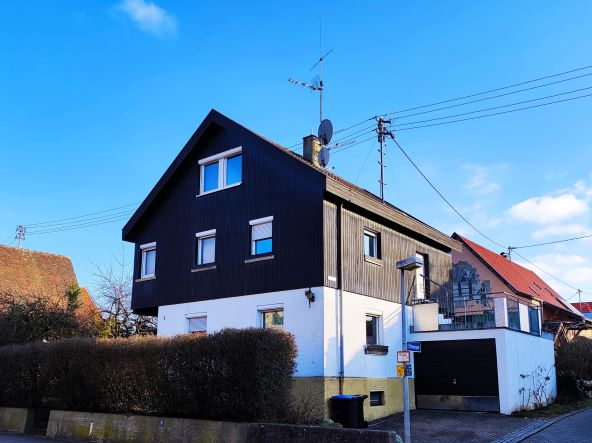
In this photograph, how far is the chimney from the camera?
22.3m

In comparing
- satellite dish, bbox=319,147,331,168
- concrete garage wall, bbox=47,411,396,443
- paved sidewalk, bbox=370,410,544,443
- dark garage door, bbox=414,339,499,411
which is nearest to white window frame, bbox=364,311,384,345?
dark garage door, bbox=414,339,499,411

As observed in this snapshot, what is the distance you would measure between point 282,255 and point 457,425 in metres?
6.81

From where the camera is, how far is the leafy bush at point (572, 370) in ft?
75.2

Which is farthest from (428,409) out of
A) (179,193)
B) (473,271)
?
(473,271)

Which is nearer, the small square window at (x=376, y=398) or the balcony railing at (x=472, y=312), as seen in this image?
the small square window at (x=376, y=398)

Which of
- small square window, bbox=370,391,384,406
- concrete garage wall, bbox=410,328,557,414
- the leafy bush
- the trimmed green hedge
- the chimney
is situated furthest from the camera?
the leafy bush

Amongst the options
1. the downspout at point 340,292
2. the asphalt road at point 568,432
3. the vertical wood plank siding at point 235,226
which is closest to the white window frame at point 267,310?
the vertical wood plank siding at point 235,226

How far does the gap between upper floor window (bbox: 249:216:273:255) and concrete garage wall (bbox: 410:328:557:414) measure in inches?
225

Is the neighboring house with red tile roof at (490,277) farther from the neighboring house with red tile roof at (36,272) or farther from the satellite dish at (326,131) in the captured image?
the neighboring house with red tile roof at (36,272)

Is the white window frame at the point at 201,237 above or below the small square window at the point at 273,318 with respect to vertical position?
above

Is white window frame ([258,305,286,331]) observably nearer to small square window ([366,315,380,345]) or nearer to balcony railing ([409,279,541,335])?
small square window ([366,315,380,345])

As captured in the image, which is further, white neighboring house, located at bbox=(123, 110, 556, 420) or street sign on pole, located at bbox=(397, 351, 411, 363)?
white neighboring house, located at bbox=(123, 110, 556, 420)

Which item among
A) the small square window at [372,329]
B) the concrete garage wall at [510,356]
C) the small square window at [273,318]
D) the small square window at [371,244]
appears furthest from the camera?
the small square window at [371,244]

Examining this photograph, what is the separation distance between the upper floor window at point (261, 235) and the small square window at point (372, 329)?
12.6 feet
